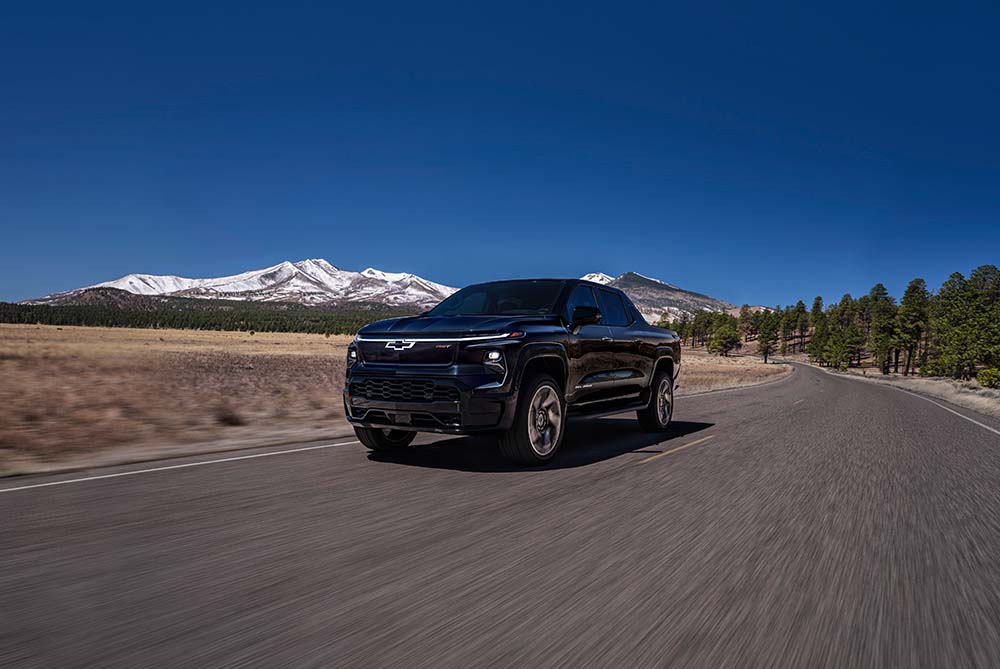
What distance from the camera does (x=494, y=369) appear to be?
563 centimetres

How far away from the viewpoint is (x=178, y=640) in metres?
2.26

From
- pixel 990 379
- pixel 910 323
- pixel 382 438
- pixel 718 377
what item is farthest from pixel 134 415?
pixel 910 323

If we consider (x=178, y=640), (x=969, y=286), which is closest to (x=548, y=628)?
(x=178, y=640)

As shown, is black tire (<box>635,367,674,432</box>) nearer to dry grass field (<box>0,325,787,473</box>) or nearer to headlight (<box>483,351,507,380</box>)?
headlight (<box>483,351,507,380</box>)

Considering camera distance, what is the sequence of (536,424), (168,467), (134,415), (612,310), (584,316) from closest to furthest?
(168,467) → (536,424) → (584,316) → (612,310) → (134,415)

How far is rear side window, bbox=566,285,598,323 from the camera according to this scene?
281 inches

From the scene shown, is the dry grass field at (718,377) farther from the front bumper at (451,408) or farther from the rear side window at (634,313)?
the front bumper at (451,408)

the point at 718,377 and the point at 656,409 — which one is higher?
the point at 656,409

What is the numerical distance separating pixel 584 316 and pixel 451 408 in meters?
2.06

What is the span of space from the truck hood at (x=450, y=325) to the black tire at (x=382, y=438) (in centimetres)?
109

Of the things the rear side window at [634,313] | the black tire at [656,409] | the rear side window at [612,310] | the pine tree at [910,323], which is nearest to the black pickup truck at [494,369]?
the rear side window at [612,310]

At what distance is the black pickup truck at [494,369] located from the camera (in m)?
5.58

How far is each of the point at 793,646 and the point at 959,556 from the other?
213 cm

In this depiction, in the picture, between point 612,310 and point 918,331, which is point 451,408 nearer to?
point 612,310
